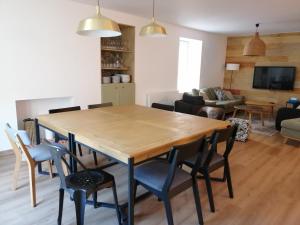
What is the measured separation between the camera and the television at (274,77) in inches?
267

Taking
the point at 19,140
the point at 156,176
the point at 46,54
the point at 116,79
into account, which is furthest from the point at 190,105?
the point at 19,140

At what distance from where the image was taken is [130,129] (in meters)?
2.24

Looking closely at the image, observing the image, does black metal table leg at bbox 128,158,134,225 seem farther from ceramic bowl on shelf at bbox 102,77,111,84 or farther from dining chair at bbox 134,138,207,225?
ceramic bowl on shelf at bbox 102,77,111,84

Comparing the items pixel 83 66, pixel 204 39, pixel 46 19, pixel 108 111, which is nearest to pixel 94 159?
pixel 108 111

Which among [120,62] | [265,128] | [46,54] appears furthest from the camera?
[265,128]

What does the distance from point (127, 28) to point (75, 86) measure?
1.84 metres

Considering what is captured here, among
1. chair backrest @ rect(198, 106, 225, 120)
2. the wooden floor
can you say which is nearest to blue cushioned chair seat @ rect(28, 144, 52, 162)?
the wooden floor

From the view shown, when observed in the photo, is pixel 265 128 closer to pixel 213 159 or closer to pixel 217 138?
pixel 213 159

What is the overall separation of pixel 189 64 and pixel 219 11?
2802mm

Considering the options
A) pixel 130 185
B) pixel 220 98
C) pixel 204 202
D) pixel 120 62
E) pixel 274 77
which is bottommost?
pixel 204 202

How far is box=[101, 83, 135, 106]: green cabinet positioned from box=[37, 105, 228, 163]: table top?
1.63 metres

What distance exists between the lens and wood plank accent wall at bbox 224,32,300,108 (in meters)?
6.78

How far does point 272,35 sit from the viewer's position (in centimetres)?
706

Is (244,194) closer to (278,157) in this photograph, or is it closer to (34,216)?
(278,157)
